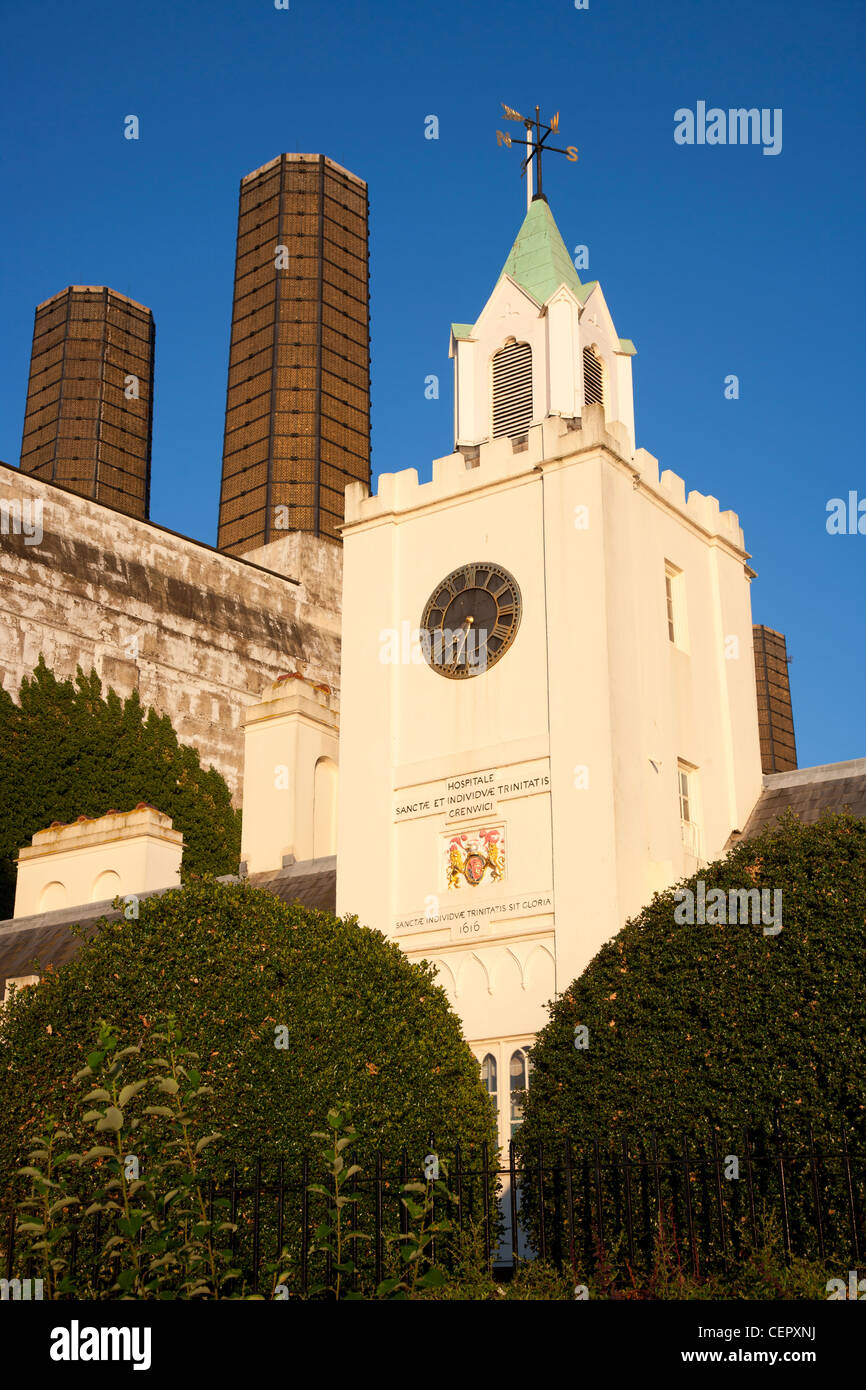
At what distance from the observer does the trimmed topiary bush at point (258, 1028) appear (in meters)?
16.3

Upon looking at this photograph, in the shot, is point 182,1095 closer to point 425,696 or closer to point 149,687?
point 425,696

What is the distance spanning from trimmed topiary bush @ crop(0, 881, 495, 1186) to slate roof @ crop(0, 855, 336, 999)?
40.4 feet

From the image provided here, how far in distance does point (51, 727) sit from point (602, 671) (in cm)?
2985

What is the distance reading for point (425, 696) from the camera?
2862 centimetres

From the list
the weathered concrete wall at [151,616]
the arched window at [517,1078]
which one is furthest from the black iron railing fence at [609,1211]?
the weathered concrete wall at [151,616]

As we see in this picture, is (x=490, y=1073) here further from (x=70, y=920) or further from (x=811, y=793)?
(x=70, y=920)

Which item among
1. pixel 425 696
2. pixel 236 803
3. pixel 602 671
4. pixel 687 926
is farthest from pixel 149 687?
pixel 687 926

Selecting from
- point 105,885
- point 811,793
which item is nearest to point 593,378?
point 811,793

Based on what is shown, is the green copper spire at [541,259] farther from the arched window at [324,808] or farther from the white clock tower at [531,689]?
the arched window at [324,808]

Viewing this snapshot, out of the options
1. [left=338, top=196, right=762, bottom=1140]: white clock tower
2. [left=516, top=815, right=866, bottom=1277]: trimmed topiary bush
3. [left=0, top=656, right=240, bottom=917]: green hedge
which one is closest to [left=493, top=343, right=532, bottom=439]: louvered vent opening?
[left=338, top=196, right=762, bottom=1140]: white clock tower

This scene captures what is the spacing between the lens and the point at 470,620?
93.4 ft

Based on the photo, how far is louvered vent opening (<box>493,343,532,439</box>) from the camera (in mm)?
31625

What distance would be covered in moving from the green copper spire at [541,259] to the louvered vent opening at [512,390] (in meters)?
1.33

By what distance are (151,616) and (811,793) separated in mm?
35299
